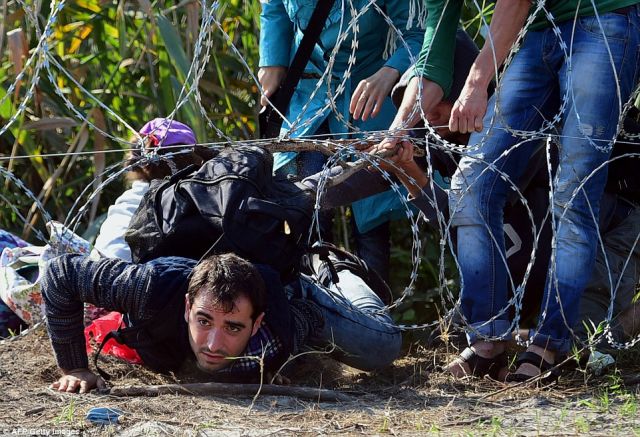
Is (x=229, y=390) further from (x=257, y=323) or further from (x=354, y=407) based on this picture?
(x=354, y=407)

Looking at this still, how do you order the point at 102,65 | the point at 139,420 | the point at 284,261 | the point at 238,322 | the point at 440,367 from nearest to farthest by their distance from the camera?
1. the point at 139,420
2. the point at 238,322
3. the point at 284,261
4. the point at 440,367
5. the point at 102,65

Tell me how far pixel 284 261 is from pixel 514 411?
0.83 metres

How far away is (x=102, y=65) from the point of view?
523cm

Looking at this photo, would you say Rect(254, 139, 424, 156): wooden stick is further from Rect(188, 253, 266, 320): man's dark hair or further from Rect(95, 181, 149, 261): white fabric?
Rect(95, 181, 149, 261): white fabric

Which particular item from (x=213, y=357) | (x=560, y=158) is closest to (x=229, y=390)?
(x=213, y=357)

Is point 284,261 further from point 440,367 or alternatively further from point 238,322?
point 440,367

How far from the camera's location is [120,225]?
13.1ft

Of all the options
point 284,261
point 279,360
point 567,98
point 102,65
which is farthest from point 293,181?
point 102,65

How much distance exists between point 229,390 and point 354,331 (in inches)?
22.8

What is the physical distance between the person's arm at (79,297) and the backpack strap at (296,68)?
1.02 m

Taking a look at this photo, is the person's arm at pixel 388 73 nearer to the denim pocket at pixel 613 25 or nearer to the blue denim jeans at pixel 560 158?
the blue denim jeans at pixel 560 158

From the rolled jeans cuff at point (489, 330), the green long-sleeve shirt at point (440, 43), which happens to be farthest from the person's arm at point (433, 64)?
the rolled jeans cuff at point (489, 330)

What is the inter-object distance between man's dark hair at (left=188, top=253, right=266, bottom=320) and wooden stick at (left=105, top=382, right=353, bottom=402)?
21 centimetres

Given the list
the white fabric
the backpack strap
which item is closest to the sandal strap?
the backpack strap
